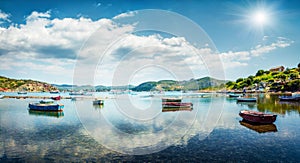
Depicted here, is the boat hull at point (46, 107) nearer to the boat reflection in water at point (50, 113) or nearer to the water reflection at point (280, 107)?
the boat reflection in water at point (50, 113)

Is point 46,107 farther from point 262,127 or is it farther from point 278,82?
point 278,82

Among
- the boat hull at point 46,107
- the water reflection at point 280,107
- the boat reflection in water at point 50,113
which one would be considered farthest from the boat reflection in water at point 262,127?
the boat hull at point 46,107

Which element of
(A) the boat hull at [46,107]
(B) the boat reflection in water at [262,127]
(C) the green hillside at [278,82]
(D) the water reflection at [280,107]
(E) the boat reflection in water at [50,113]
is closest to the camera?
(B) the boat reflection in water at [262,127]

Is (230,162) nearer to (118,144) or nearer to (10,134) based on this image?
(118,144)

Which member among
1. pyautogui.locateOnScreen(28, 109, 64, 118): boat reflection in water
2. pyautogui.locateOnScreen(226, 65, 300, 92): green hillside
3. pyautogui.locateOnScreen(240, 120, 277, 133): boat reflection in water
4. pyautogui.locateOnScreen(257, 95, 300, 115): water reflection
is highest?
pyautogui.locateOnScreen(226, 65, 300, 92): green hillside

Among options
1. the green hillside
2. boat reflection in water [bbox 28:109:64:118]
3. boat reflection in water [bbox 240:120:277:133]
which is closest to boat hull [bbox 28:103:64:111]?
boat reflection in water [bbox 28:109:64:118]

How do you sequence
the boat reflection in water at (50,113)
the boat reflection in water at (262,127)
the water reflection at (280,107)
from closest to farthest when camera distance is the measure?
the boat reflection in water at (262,127) < the boat reflection in water at (50,113) < the water reflection at (280,107)

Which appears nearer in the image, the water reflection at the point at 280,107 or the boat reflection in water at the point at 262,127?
the boat reflection in water at the point at 262,127

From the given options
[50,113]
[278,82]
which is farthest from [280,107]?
[278,82]

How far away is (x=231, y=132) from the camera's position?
22.6 meters

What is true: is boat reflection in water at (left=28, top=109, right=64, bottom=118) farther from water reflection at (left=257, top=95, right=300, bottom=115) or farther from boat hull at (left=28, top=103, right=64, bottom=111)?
water reflection at (left=257, top=95, right=300, bottom=115)

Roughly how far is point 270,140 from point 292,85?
107 m

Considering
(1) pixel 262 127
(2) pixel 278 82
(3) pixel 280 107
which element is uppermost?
(2) pixel 278 82

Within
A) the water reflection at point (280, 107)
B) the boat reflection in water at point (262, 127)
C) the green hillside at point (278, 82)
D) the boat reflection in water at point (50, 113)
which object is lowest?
the boat reflection in water at point (50, 113)
